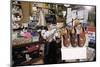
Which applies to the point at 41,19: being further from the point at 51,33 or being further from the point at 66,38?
the point at 66,38

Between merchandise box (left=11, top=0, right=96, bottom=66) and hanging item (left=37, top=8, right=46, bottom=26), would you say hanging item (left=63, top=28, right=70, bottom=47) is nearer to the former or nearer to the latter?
merchandise box (left=11, top=0, right=96, bottom=66)

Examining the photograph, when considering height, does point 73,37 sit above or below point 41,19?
below

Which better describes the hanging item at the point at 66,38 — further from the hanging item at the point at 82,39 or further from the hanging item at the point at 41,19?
the hanging item at the point at 41,19

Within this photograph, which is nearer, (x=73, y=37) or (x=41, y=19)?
(x=41, y=19)

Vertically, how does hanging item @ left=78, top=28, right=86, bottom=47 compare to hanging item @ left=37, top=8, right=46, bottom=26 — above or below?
below

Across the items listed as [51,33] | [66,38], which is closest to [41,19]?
[51,33]

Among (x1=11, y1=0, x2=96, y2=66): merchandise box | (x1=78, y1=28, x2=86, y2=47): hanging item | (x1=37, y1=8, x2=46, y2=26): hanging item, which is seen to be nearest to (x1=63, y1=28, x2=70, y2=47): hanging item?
(x1=11, y1=0, x2=96, y2=66): merchandise box

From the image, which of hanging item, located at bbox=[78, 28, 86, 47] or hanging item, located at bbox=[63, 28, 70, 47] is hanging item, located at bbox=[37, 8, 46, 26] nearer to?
hanging item, located at bbox=[63, 28, 70, 47]

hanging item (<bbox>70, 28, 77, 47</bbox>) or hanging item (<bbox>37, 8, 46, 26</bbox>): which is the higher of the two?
hanging item (<bbox>37, 8, 46, 26</bbox>)

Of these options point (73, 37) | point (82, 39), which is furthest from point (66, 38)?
point (82, 39)

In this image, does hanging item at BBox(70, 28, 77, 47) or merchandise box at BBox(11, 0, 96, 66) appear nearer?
merchandise box at BBox(11, 0, 96, 66)

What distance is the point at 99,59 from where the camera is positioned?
89.4 inches

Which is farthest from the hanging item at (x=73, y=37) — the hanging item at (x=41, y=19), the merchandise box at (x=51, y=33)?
the hanging item at (x=41, y=19)

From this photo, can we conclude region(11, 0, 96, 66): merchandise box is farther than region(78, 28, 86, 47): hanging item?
No
